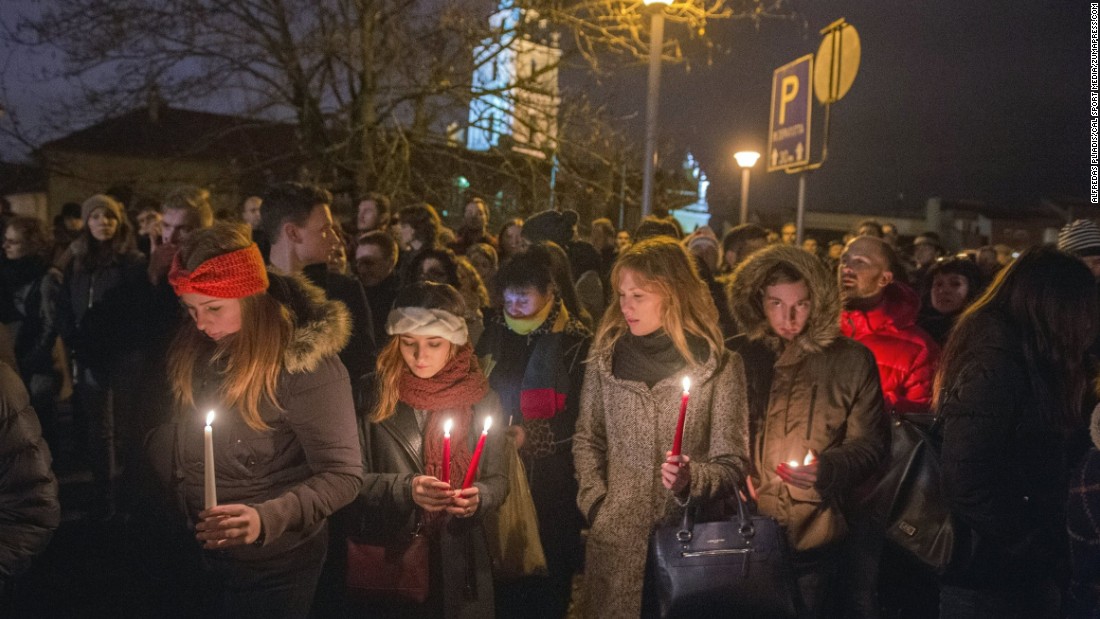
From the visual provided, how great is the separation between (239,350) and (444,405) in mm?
839

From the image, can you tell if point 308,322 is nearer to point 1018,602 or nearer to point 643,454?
point 643,454

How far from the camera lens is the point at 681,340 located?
319 cm

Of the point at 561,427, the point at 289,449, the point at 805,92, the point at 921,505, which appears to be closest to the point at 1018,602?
the point at 921,505

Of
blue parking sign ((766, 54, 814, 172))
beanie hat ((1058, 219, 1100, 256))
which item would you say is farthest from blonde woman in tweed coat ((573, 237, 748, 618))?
blue parking sign ((766, 54, 814, 172))

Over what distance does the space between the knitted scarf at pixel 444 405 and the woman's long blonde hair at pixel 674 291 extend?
1.93 ft

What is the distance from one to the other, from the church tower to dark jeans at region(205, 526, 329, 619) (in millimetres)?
10438

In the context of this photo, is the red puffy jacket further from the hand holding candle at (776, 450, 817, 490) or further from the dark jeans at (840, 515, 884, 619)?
the hand holding candle at (776, 450, 817, 490)

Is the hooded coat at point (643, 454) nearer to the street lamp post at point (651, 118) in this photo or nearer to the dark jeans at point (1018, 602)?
the dark jeans at point (1018, 602)

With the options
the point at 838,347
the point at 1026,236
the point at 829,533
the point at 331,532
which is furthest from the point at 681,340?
the point at 1026,236

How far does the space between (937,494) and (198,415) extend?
2.63 meters

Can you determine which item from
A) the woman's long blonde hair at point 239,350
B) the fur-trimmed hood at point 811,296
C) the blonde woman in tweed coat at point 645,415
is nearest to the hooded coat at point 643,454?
the blonde woman in tweed coat at point 645,415

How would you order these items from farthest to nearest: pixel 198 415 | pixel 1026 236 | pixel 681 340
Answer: pixel 1026 236 < pixel 681 340 < pixel 198 415

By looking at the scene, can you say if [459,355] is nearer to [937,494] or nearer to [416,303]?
[416,303]

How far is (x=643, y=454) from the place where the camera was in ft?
10.3
